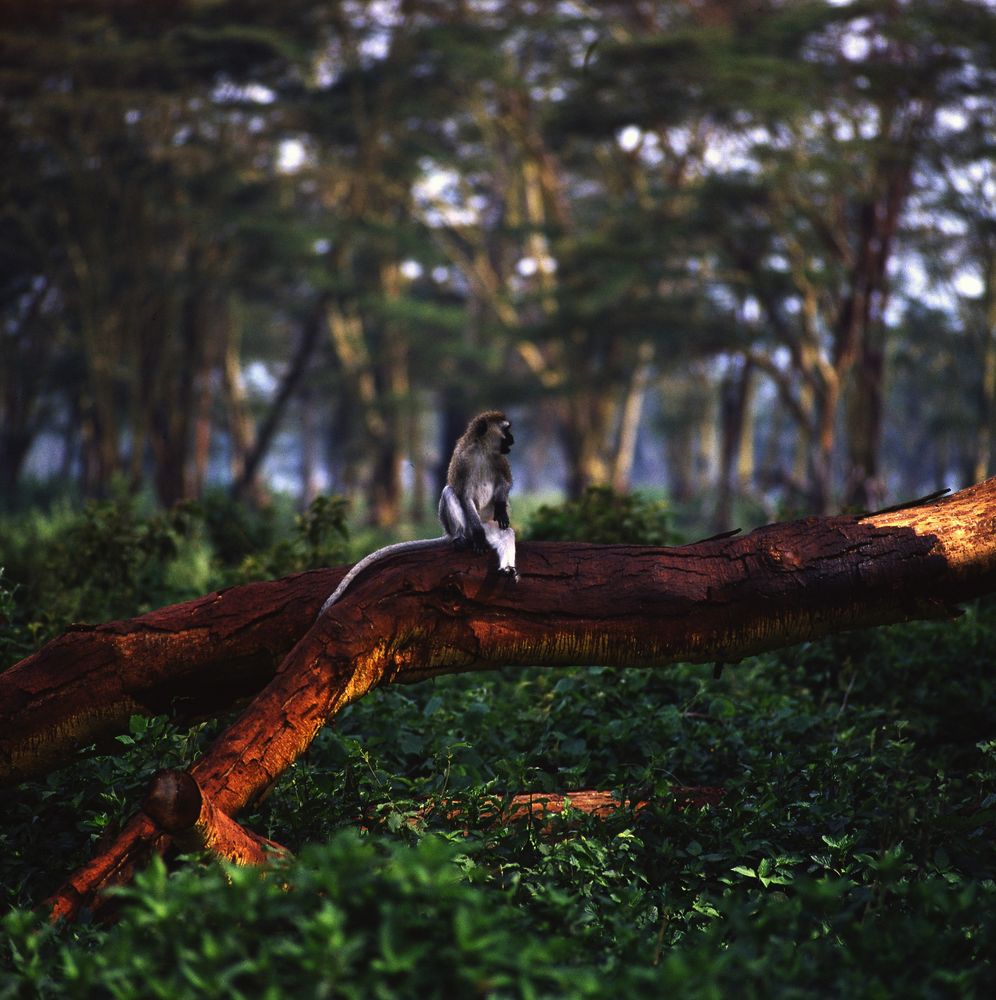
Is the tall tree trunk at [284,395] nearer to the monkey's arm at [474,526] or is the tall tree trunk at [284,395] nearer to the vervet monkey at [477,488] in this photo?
the vervet monkey at [477,488]

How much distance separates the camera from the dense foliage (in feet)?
9.46

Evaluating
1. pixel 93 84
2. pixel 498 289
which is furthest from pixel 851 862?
pixel 498 289

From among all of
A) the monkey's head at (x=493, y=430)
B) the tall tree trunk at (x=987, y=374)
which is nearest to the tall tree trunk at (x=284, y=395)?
the tall tree trunk at (x=987, y=374)

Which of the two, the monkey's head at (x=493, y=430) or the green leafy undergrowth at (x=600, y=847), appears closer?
the green leafy undergrowth at (x=600, y=847)

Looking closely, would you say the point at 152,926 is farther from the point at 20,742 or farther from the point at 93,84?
the point at 93,84

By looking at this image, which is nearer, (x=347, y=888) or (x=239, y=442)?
(x=347, y=888)

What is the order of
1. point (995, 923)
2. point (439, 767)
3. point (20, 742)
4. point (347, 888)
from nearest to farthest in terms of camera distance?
point (347, 888)
point (995, 923)
point (20, 742)
point (439, 767)

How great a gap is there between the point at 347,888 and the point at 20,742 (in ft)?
6.59

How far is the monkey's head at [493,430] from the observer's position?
5371mm

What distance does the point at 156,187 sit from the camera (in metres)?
18.6

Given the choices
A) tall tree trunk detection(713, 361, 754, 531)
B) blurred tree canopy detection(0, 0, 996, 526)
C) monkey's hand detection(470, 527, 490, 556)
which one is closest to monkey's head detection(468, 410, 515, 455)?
monkey's hand detection(470, 527, 490, 556)

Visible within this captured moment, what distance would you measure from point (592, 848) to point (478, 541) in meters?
1.33

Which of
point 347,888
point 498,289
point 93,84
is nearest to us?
point 347,888

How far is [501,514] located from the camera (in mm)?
5172
